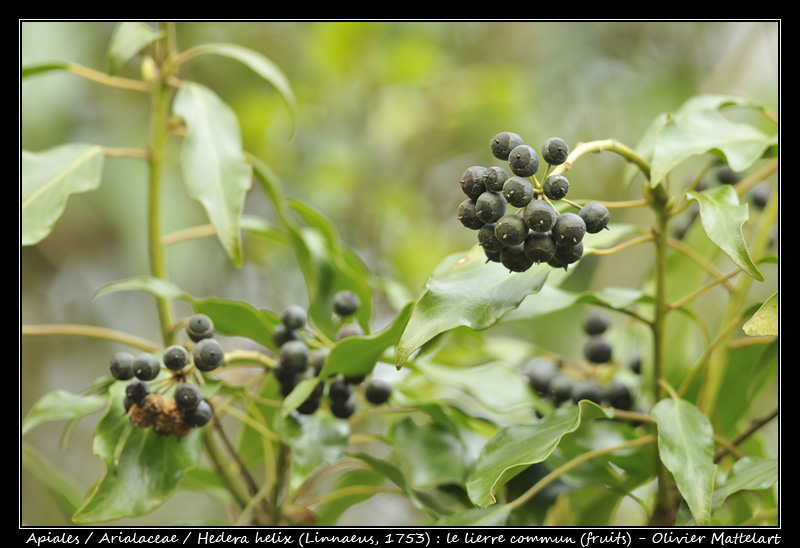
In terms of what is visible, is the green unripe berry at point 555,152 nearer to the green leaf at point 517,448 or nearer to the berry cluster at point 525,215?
the berry cluster at point 525,215

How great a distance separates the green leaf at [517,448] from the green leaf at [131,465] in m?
0.28

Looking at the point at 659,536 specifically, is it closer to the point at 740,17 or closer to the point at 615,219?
the point at 740,17

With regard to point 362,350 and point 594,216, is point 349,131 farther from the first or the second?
point 594,216

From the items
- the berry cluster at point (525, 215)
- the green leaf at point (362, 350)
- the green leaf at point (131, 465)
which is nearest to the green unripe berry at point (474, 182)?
the berry cluster at point (525, 215)

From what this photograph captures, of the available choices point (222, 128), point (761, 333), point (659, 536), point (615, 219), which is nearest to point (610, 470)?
point (659, 536)

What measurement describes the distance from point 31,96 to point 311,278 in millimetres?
1291

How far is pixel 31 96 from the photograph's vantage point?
72.1 inches

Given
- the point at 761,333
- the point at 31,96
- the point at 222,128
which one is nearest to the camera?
the point at 761,333

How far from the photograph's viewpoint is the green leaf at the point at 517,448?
2.03 ft

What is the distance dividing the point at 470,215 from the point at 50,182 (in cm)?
53

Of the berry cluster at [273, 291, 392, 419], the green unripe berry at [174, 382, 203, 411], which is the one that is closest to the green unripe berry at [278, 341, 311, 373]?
the berry cluster at [273, 291, 392, 419]

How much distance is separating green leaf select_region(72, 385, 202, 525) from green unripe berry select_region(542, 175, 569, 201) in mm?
424

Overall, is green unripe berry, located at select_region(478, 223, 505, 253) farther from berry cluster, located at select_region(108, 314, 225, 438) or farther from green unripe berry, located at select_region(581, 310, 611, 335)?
green unripe berry, located at select_region(581, 310, 611, 335)

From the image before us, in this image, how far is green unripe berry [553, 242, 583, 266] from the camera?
1.90ft
